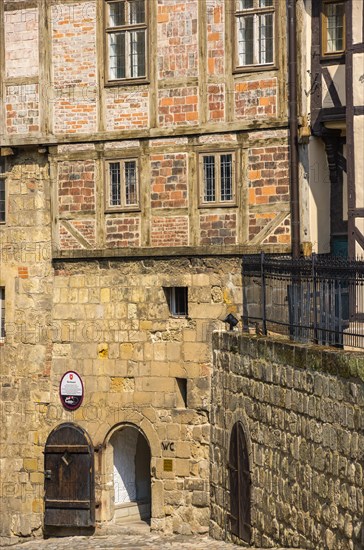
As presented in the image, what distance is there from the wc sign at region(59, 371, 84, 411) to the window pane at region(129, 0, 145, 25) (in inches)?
215

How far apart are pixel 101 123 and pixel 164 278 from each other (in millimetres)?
2559

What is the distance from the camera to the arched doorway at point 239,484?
19.2 metres

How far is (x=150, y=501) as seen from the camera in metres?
22.5

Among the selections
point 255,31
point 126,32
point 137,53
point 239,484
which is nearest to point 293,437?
point 239,484

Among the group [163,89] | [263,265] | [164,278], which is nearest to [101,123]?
[163,89]

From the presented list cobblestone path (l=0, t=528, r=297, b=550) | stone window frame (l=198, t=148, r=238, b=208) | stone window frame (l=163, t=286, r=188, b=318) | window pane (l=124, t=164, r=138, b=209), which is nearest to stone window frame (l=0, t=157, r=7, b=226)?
window pane (l=124, t=164, r=138, b=209)

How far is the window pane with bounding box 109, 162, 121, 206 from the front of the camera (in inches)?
861

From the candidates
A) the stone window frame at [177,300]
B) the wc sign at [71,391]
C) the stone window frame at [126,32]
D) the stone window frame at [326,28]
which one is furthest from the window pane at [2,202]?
the stone window frame at [326,28]

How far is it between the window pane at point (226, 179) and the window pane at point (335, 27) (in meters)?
2.19

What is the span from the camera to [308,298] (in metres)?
17.5

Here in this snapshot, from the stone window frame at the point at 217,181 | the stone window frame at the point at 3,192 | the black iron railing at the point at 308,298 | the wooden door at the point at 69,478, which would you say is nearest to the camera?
the black iron railing at the point at 308,298

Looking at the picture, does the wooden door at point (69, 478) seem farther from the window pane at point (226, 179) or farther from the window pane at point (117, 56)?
the window pane at point (117, 56)

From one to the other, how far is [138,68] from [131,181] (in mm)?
1705

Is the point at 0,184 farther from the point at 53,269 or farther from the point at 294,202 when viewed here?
the point at 294,202
